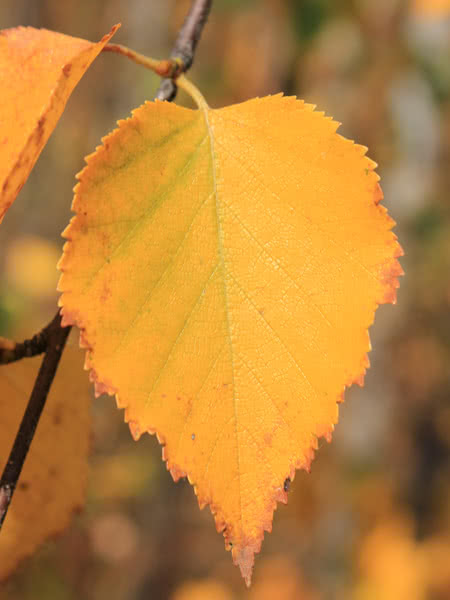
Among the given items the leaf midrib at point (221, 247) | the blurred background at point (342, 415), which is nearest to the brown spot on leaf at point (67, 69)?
the leaf midrib at point (221, 247)

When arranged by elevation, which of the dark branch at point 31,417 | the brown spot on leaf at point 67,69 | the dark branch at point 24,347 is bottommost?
the dark branch at point 31,417

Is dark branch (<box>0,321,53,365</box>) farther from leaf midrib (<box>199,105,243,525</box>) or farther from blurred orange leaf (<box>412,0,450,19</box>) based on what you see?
blurred orange leaf (<box>412,0,450,19</box>)

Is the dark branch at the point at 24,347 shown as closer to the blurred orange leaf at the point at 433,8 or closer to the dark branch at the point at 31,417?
the dark branch at the point at 31,417

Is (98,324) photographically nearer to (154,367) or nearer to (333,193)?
(154,367)

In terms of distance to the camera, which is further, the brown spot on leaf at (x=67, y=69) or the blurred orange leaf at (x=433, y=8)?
the blurred orange leaf at (x=433, y=8)

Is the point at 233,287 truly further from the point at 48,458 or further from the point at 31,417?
the point at 48,458

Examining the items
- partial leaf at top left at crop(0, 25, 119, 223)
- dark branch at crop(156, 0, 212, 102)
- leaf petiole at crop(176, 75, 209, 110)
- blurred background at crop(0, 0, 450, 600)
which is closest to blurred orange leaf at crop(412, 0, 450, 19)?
blurred background at crop(0, 0, 450, 600)

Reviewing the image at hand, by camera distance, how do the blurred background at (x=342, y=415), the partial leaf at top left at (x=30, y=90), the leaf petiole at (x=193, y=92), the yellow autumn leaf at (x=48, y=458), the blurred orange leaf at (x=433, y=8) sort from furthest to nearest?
the blurred background at (x=342, y=415) < the blurred orange leaf at (x=433, y=8) < the yellow autumn leaf at (x=48, y=458) < the leaf petiole at (x=193, y=92) < the partial leaf at top left at (x=30, y=90)

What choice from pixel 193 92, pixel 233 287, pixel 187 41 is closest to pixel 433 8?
pixel 187 41
